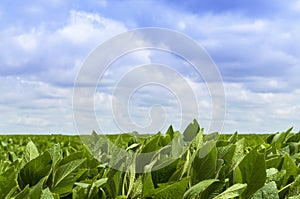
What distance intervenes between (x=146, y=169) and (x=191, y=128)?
82cm

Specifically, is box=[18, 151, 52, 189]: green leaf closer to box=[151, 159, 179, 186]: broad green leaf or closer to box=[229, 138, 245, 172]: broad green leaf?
box=[151, 159, 179, 186]: broad green leaf

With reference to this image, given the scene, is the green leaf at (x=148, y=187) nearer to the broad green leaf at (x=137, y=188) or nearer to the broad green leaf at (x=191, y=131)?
the broad green leaf at (x=137, y=188)

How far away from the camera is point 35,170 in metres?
1.68

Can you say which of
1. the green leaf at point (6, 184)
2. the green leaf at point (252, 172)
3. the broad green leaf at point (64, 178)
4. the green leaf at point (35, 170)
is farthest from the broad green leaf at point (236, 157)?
the green leaf at point (6, 184)

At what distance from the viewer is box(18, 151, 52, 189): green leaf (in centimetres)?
167

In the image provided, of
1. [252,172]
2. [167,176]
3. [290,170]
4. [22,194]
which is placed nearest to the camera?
[22,194]

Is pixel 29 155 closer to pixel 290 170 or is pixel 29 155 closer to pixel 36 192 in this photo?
pixel 36 192

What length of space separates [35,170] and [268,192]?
87 cm

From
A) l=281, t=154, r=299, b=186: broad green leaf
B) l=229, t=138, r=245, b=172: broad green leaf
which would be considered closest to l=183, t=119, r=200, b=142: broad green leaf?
l=229, t=138, r=245, b=172: broad green leaf

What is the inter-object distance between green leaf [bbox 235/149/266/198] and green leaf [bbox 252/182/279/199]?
132mm

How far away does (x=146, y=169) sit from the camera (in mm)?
1683

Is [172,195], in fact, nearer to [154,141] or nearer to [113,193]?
[113,193]

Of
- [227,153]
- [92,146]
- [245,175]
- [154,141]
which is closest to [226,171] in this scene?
[227,153]

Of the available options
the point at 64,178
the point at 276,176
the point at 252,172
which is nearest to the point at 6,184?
the point at 64,178
